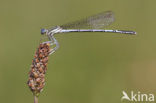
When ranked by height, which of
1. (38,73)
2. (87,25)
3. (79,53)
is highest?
(87,25)

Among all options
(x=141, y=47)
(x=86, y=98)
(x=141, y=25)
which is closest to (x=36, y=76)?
(x=86, y=98)

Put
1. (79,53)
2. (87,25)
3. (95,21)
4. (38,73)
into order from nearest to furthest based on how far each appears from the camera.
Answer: (38,73) < (87,25) < (95,21) < (79,53)

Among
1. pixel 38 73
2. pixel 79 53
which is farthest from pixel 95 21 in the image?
pixel 38 73

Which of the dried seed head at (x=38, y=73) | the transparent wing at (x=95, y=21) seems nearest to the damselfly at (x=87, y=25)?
the transparent wing at (x=95, y=21)

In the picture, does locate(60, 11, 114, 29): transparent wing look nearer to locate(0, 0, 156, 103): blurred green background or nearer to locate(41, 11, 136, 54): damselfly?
A: locate(41, 11, 136, 54): damselfly

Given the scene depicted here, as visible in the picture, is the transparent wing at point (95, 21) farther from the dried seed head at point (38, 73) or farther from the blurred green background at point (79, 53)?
the dried seed head at point (38, 73)

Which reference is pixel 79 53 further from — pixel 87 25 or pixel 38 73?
pixel 38 73
